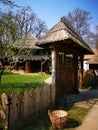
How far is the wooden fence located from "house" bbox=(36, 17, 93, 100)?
1.52 m

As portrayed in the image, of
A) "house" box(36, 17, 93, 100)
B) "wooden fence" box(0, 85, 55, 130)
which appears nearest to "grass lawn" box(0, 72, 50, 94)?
"house" box(36, 17, 93, 100)

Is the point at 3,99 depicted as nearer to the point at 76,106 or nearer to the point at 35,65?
the point at 76,106

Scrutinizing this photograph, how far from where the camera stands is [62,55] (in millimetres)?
10977

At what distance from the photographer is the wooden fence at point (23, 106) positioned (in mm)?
5730

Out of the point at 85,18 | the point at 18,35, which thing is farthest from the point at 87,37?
the point at 18,35

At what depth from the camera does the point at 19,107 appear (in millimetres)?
6215

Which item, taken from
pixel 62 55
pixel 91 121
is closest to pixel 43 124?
pixel 91 121

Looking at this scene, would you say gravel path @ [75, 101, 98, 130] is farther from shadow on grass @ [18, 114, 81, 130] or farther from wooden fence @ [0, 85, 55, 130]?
wooden fence @ [0, 85, 55, 130]

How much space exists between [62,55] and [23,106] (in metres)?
5.10

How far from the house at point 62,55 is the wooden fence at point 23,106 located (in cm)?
152

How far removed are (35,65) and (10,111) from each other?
3696cm

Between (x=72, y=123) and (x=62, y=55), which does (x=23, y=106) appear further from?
(x=62, y=55)

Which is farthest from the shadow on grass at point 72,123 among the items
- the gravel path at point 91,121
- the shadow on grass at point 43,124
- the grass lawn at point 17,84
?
the grass lawn at point 17,84

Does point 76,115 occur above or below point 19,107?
below
